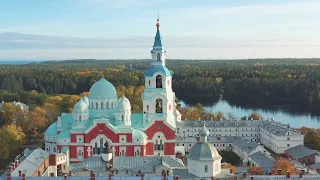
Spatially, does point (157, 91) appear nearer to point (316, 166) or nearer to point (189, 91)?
point (316, 166)

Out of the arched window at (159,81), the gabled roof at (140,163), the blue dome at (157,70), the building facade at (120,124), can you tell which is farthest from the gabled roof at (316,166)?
the arched window at (159,81)

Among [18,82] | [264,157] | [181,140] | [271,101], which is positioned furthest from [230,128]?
[18,82]

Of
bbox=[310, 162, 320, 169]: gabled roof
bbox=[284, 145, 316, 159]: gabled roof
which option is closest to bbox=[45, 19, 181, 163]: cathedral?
bbox=[310, 162, 320, 169]: gabled roof

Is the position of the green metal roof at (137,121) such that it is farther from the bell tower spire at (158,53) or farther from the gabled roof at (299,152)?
the gabled roof at (299,152)

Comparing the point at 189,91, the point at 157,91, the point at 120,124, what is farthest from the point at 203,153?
the point at 189,91

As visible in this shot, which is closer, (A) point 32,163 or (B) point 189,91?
(A) point 32,163
